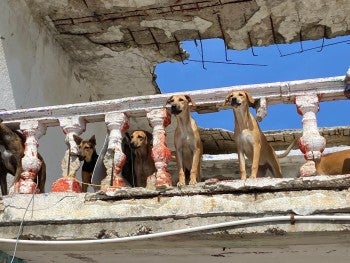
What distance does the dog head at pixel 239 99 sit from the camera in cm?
543

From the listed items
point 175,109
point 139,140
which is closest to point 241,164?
point 175,109

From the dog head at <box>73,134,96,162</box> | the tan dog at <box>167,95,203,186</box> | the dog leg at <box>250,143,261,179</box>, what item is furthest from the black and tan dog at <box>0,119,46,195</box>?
the dog leg at <box>250,143,261,179</box>

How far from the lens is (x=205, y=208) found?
499 cm

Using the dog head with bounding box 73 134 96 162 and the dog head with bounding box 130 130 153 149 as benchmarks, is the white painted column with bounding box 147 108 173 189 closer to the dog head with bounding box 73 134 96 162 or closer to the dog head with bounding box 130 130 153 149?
the dog head with bounding box 130 130 153 149

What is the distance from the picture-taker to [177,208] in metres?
5.07

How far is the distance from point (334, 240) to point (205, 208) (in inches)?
41.2

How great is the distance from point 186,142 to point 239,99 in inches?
24.5

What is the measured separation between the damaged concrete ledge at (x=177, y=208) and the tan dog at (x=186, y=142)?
0.49 meters

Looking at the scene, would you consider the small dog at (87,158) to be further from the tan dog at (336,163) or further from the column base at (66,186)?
the tan dog at (336,163)

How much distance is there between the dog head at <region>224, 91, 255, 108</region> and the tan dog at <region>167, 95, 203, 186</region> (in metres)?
0.37

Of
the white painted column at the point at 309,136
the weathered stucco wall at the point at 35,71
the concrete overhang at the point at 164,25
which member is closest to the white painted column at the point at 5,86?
the weathered stucco wall at the point at 35,71

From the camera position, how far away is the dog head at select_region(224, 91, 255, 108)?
5426 millimetres

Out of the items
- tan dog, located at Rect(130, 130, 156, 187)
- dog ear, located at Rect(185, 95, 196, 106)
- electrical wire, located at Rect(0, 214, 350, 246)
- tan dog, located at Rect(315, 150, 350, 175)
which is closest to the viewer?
electrical wire, located at Rect(0, 214, 350, 246)

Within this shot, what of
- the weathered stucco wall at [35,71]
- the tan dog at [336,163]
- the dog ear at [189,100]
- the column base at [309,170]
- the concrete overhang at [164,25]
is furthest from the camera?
the concrete overhang at [164,25]
